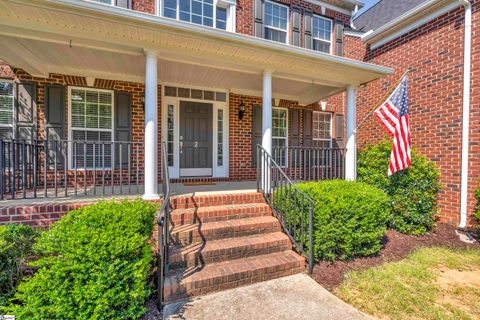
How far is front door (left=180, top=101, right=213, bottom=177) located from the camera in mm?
6062

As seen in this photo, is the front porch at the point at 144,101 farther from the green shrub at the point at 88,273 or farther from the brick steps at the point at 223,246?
the green shrub at the point at 88,273

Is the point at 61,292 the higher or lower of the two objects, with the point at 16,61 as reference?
lower

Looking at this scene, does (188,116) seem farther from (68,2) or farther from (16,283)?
→ (16,283)

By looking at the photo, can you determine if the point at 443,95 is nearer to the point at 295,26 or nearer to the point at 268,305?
the point at 295,26

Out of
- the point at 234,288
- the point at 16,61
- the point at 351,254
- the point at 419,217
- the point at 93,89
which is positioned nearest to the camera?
the point at 234,288

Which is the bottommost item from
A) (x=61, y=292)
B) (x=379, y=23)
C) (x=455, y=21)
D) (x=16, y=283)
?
(x=16, y=283)

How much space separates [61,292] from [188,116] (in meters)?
4.63

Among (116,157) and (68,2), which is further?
(116,157)

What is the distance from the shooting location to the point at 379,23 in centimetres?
775

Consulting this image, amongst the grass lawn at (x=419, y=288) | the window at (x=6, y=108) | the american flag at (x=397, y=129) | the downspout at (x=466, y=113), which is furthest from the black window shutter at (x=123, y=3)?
the downspout at (x=466, y=113)

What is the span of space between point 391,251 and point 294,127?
4177mm

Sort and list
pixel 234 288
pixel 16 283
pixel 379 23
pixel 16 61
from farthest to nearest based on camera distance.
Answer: pixel 379 23, pixel 16 61, pixel 234 288, pixel 16 283

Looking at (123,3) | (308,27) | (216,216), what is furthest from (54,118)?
(308,27)

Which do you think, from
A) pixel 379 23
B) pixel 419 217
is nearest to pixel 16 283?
pixel 419 217
